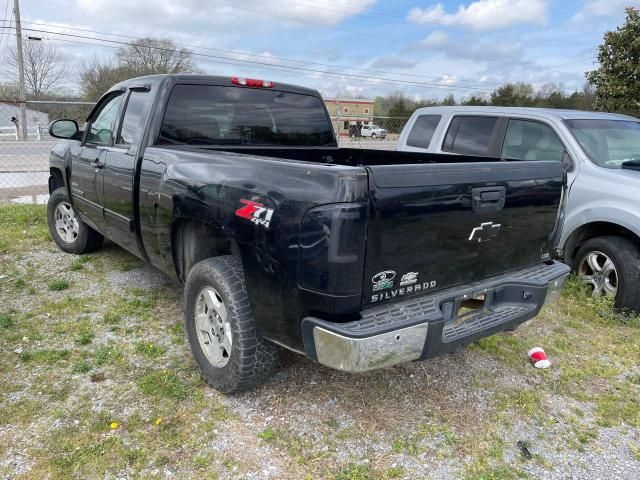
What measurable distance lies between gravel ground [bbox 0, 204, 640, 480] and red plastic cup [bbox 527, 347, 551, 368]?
67 millimetres

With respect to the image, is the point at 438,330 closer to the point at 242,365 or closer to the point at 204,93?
the point at 242,365

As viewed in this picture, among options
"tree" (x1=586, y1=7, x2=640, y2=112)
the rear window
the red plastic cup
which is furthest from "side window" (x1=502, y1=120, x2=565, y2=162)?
"tree" (x1=586, y1=7, x2=640, y2=112)

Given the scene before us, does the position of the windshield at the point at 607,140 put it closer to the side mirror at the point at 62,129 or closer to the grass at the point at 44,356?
the grass at the point at 44,356

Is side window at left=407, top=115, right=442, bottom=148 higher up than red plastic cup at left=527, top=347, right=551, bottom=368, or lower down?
higher up

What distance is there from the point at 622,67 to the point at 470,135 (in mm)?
13451

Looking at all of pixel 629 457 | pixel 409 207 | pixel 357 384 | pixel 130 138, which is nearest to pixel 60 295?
pixel 130 138

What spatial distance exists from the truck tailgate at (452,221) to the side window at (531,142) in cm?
220

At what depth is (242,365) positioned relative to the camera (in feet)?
9.05

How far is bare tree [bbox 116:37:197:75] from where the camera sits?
40.8 m

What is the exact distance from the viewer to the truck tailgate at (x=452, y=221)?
2268mm

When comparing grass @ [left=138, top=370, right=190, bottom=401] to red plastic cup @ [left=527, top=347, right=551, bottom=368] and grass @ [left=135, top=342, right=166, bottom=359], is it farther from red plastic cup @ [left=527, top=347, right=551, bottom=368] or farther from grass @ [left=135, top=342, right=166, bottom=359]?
red plastic cup @ [left=527, top=347, right=551, bottom=368]

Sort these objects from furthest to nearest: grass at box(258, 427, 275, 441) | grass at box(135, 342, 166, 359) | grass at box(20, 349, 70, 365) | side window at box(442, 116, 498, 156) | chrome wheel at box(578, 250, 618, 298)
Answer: side window at box(442, 116, 498, 156), chrome wheel at box(578, 250, 618, 298), grass at box(135, 342, 166, 359), grass at box(20, 349, 70, 365), grass at box(258, 427, 275, 441)

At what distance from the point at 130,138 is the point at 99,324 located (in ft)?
4.96

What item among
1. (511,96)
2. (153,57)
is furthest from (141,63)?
(511,96)
